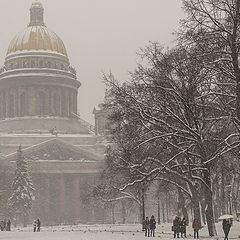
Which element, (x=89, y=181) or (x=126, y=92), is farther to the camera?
(x=89, y=181)

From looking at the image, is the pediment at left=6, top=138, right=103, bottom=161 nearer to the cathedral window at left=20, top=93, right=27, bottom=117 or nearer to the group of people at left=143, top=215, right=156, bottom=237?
the cathedral window at left=20, top=93, right=27, bottom=117

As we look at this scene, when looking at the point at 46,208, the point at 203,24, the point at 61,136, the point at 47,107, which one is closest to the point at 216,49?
the point at 203,24

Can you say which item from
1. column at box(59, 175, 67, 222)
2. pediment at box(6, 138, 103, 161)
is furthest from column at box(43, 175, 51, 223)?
pediment at box(6, 138, 103, 161)

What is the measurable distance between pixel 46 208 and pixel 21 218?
29.2 feet

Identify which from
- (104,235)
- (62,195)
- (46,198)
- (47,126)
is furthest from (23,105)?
(104,235)

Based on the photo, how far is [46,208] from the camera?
297 feet

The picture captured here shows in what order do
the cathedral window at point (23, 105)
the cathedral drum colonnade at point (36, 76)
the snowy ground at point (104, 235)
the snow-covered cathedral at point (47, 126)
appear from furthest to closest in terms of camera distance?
the cathedral drum colonnade at point (36, 76) < the cathedral window at point (23, 105) < the snow-covered cathedral at point (47, 126) < the snowy ground at point (104, 235)

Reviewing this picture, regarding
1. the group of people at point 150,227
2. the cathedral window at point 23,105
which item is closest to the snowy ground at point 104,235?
the group of people at point 150,227

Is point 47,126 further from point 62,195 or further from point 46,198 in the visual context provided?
point 46,198

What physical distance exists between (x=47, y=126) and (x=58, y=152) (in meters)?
9.76

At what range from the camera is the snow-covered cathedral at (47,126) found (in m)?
91.5

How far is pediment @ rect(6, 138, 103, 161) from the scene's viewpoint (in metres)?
94.1

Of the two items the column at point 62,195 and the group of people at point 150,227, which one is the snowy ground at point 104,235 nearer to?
Result: the group of people at point 150,227

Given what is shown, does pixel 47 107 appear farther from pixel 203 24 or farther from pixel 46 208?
pixel 203 24
